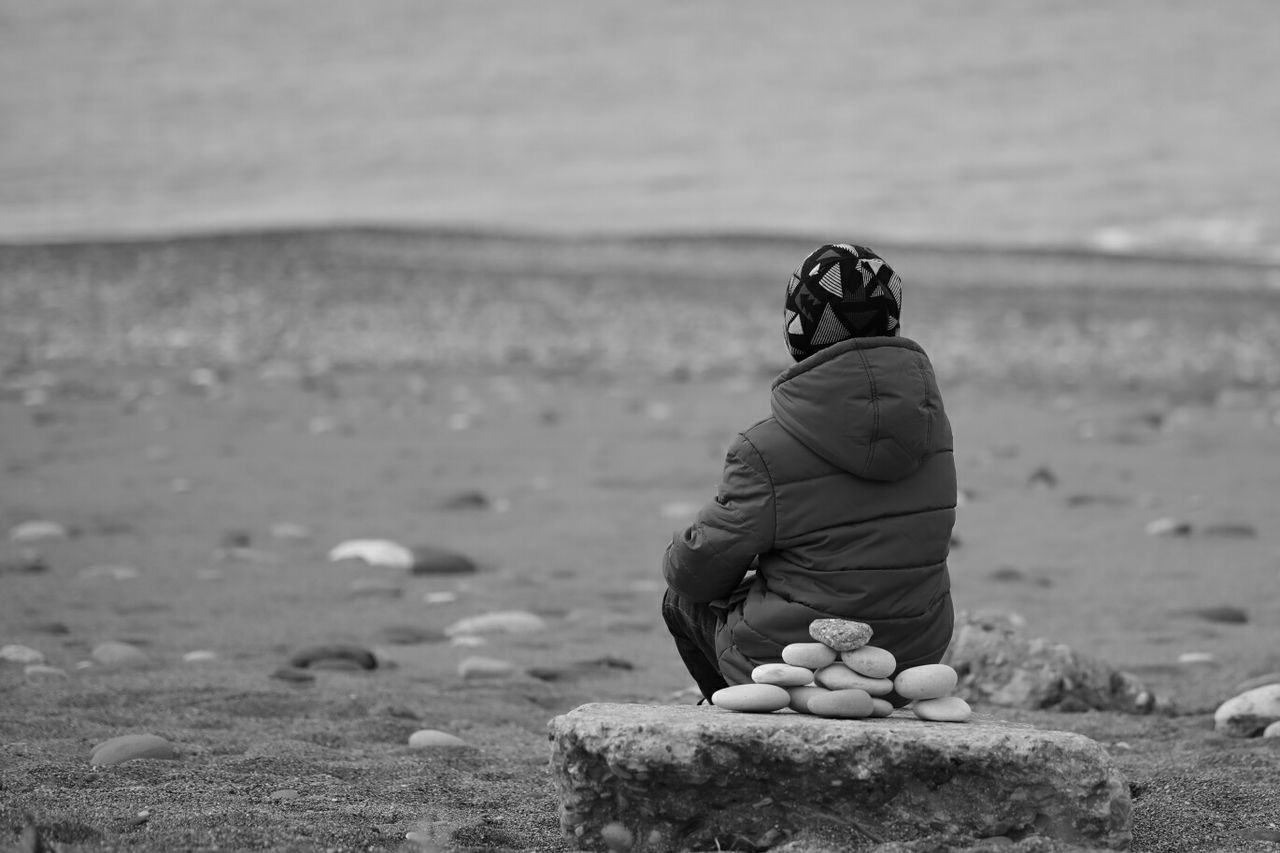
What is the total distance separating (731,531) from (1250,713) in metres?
1.94

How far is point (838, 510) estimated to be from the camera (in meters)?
3.08

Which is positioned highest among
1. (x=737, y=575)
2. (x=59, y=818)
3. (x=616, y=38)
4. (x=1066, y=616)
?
(x=616, y=38)

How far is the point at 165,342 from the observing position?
13039 millimetres

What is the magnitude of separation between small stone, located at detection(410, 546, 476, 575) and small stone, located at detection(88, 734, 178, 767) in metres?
2.64

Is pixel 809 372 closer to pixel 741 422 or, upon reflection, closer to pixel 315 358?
pixel 741 422

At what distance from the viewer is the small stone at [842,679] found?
3129mm

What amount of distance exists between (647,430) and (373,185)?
813 inches

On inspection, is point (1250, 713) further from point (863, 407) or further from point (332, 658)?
point (332, 658)

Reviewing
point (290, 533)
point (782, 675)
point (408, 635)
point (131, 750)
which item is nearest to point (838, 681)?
point (782, 675)

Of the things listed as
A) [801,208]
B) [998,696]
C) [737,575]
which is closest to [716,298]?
[801,208]

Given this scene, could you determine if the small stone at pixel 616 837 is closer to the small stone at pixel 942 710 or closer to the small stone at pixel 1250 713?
the small stone at pixel 942 710

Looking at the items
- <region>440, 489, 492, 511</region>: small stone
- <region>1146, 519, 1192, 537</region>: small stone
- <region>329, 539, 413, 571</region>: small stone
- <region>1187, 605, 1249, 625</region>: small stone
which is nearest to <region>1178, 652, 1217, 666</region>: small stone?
<region>1187, 605, 1249, 625</region>: small stone

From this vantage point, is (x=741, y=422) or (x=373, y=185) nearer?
(x=741, y=422)

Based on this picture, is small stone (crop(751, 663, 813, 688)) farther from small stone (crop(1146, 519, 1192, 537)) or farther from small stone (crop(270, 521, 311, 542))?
small stone (crop(1146, 519, 1192, 537))
